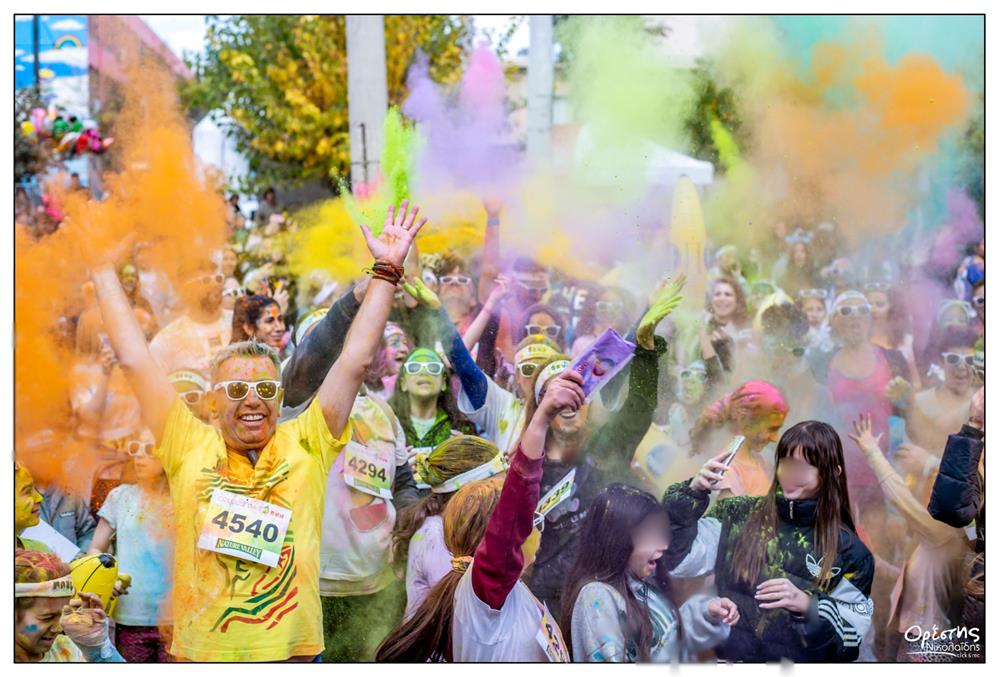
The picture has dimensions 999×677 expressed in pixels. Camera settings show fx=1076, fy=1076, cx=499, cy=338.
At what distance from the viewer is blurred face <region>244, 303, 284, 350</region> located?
4230mm

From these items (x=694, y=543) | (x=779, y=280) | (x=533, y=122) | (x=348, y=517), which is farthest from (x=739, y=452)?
(x=533, y=122)

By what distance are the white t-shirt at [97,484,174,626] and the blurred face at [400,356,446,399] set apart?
975 mm

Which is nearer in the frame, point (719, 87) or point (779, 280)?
point (719, 87)

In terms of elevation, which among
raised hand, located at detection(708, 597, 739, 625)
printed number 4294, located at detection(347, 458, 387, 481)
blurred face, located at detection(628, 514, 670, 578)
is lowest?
raised hand, located at detection(708, 597, 739, 625)

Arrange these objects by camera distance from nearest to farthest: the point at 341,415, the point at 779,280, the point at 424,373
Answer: the point at 341,415, the point at 424,373, the point at 779,280

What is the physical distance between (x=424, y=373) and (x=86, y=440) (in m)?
1.32

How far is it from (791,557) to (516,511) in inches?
42.2

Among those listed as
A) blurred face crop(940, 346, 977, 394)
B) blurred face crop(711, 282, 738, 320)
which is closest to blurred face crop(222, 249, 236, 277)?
blurred face crop(711, 282, 738, 320)

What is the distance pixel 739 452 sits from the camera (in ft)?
13.2

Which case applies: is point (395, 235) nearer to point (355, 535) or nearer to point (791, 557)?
point (355, 535)

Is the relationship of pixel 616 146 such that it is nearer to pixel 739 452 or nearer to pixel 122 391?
pixel 739 452

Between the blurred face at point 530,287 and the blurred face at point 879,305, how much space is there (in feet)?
4.63

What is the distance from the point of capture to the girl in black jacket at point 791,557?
3.76 meters

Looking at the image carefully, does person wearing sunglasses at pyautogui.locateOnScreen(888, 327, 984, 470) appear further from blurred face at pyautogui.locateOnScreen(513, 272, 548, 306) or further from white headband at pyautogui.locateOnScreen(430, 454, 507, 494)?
white headband at pyautogui.locateOnScreen(430, 454, 507, 494)
